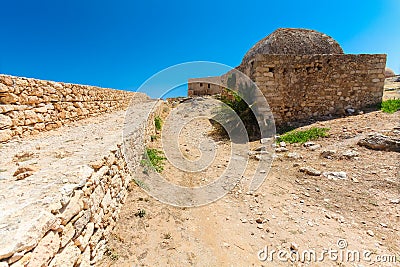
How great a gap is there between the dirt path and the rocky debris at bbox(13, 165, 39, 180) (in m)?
1.31

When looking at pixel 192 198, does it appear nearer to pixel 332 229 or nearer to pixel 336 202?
pixel 332 229

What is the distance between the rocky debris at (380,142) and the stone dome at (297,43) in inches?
197

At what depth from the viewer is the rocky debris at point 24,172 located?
7.31ft

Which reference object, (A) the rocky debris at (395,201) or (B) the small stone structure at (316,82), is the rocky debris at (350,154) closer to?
(A) the rocky debris at (395,201)

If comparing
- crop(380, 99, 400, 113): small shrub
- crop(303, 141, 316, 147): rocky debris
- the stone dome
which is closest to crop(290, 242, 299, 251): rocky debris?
crop(303, 141, 316, 147): rocky debris

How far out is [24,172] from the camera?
2.32 metres

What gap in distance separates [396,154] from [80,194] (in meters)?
6.15

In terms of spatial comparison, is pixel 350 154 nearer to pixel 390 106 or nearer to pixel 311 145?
pixel 311 145

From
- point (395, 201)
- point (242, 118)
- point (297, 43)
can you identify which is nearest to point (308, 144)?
point (395, 201)

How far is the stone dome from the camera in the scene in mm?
8594

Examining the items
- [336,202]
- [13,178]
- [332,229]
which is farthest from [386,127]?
[13,178]

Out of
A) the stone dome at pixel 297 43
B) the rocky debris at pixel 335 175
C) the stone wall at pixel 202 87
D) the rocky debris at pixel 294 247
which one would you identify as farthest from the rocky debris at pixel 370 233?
the stone wall at pixel 202 87

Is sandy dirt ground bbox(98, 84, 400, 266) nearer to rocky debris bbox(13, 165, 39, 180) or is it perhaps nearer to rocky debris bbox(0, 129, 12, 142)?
rocky debris bbox(13, 165, 39, 180)

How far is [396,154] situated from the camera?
445 centimetres
